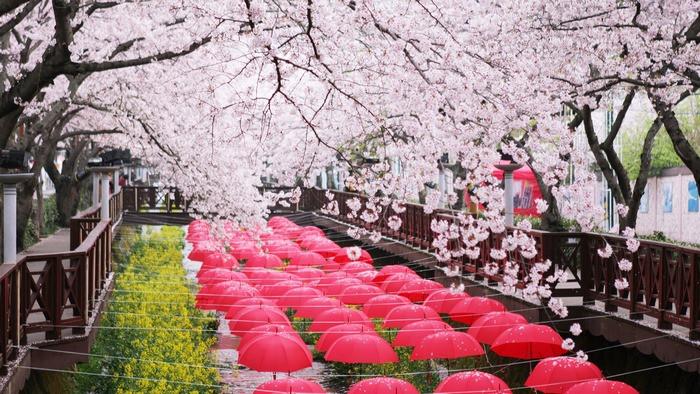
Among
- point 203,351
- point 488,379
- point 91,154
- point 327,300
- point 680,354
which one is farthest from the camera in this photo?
point 91,154

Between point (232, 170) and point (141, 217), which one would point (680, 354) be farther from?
point (141, 217)

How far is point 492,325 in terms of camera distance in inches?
558

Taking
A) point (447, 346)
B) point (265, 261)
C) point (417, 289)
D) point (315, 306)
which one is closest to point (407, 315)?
point (315, 306)

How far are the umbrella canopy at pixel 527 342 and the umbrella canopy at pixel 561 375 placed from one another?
54.9 inches

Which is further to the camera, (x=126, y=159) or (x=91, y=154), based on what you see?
(x=91, y=154)

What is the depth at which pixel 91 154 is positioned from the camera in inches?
1494

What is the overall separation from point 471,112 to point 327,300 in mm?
8538

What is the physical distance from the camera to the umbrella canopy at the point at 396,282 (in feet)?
62.0

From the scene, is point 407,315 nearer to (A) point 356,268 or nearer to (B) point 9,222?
(A) point 356,268

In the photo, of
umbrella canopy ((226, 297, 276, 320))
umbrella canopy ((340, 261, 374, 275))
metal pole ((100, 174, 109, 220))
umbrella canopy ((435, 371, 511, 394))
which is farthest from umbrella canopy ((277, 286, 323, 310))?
umbrella canopy ((435, 371, 511, 394))

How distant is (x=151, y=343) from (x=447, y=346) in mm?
4819

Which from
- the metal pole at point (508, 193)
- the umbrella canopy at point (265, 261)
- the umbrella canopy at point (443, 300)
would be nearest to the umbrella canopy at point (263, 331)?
the umbrella canopy at point (443, 300)

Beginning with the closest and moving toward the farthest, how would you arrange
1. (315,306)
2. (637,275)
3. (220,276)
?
1. (637,275)
2. (315,306)
3. (220,276)

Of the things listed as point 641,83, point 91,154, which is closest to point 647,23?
point 641,83
